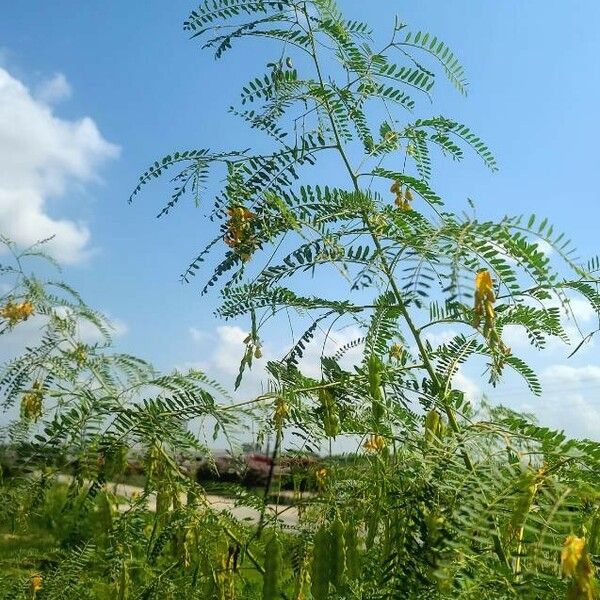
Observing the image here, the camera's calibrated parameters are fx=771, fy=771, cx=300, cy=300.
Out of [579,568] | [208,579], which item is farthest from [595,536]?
[208,579]

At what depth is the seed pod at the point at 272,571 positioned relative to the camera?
1252 mm

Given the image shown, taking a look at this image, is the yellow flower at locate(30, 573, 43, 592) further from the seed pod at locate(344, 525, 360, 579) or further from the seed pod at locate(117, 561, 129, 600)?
the seed pod at locate(344, 525, 360, 579)

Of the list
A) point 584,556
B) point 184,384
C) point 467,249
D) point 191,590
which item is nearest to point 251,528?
point 191,590

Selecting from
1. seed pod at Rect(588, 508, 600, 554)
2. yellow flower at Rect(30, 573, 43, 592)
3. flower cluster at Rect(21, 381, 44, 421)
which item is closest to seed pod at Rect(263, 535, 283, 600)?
seed pod at Rect(588, 508, 600, 554)

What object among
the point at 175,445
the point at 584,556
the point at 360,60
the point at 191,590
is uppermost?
the point at 360,60

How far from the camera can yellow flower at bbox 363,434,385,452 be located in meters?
1.34

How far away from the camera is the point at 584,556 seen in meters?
0.76

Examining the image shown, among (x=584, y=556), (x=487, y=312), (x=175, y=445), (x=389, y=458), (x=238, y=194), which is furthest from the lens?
(x=238, y=194)

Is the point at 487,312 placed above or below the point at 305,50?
below

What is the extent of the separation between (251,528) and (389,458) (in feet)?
→ 1.87

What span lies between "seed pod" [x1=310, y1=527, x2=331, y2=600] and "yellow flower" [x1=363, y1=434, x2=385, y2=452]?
193mm

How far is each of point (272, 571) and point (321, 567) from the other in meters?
0.12

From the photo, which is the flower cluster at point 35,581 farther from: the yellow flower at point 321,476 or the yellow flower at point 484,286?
the yellow flower at point 484,286

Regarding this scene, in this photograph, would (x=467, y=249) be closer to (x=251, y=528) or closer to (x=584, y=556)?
(x=584, y=556)
